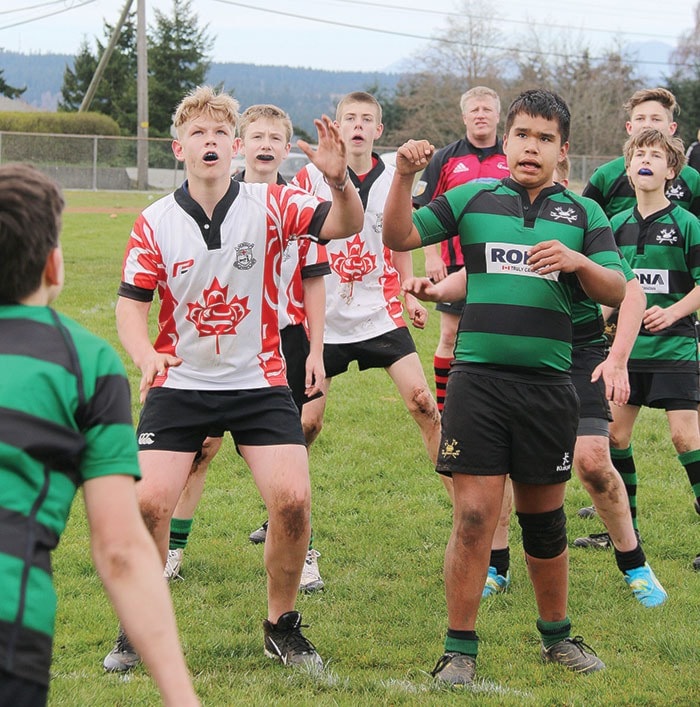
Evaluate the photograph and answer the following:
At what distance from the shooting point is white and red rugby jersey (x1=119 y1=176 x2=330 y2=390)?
15.4 feet

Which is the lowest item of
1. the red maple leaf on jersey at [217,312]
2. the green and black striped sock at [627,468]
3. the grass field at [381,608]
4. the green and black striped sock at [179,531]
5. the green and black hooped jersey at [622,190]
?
the grass field at [381,608]

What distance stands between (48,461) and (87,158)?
37.3 metres

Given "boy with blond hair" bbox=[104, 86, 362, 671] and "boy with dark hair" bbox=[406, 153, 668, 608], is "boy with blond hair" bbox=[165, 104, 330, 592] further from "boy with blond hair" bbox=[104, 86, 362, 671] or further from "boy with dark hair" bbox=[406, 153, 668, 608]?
"boy with dark hair" bbox=[406, 153, 668, 608]

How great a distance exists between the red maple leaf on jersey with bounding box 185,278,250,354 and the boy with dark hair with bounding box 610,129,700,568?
2.65 meters

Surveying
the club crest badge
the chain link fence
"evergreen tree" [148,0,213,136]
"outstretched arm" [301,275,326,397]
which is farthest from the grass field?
"evergreen tree" [148,0,213,136]

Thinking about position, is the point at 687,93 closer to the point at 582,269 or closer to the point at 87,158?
the point at 87,158

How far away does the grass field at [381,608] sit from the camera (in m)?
4.41

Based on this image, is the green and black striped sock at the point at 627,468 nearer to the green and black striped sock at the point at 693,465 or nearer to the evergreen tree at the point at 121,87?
the green and black striped sock at the point at 693,465

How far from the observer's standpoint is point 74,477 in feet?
7.52

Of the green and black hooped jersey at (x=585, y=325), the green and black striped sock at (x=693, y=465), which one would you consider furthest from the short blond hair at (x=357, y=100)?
the green and black striped sock at (x=693, y=465)

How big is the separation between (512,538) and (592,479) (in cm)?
124

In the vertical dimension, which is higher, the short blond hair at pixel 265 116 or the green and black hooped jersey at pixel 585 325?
the short blond hair at pixel 265 116

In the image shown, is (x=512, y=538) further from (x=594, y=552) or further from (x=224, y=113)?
(x=224, y=113)

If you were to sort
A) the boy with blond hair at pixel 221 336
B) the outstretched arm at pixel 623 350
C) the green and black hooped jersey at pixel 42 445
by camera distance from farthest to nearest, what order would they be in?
1. the outstretched arm at pixel 623 350
2. the boy with blond hair at pixel 221 336
3. the green and black hooped jersey at pixel 42 445
